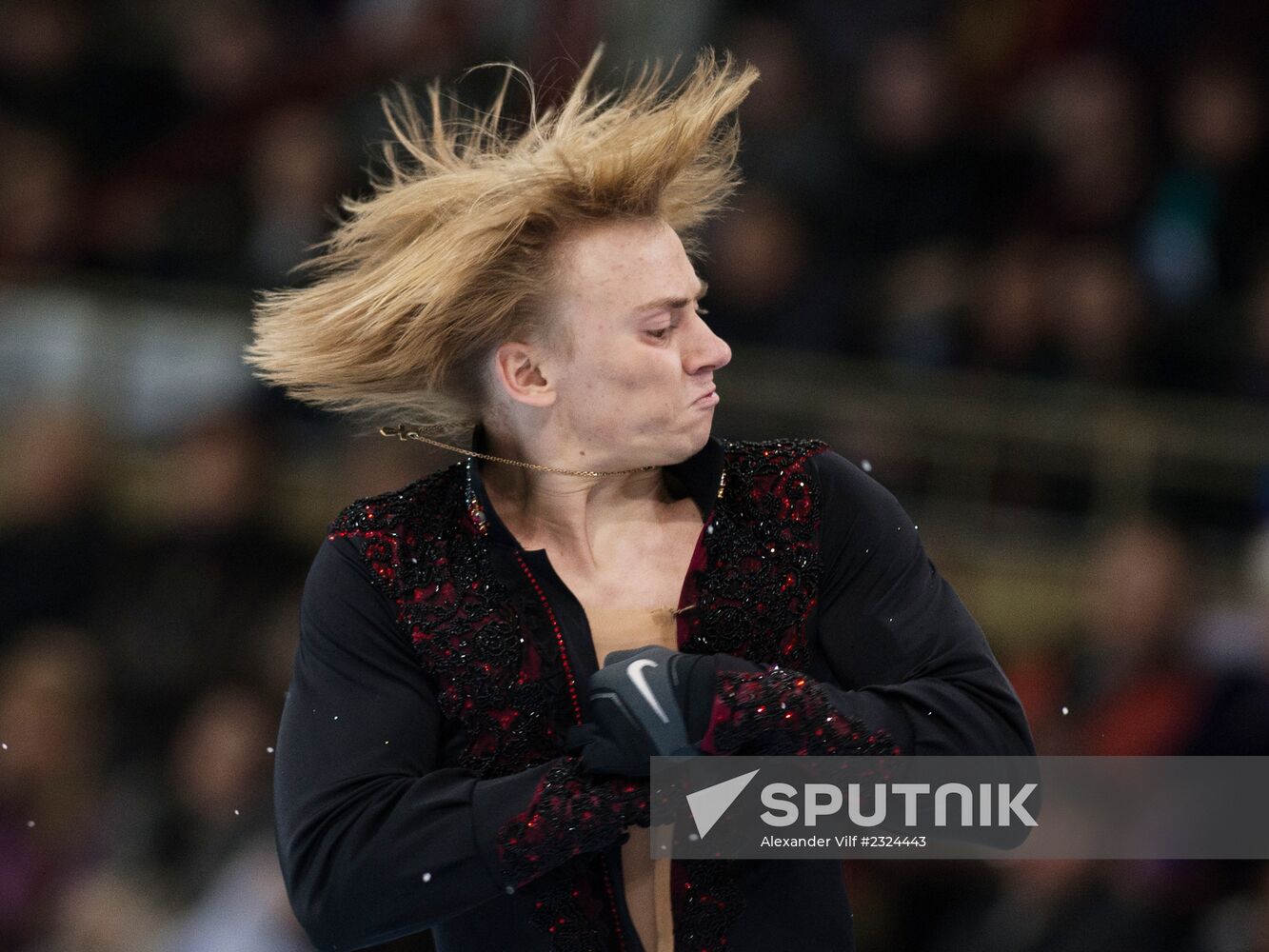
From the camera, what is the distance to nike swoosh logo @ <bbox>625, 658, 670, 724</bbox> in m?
1.39

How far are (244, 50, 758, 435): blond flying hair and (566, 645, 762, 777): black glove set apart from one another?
0.33 metres

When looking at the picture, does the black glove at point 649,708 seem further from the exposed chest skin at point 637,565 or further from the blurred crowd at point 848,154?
the blurred crowd at point 848,154

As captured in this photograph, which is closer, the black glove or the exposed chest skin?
the black glove

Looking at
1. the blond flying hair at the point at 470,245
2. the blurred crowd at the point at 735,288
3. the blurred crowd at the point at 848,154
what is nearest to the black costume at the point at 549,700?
the blond flying hair at the point at 470,245

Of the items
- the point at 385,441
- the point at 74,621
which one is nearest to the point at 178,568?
the point at 74,621

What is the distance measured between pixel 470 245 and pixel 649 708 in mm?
452

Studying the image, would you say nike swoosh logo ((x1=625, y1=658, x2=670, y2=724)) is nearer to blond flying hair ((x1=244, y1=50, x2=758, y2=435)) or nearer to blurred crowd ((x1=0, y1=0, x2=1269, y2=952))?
blond flying hair ((x1=244, y1=50, x2=758, y2=435))

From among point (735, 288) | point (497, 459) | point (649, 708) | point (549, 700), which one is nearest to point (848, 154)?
point (735, 288)

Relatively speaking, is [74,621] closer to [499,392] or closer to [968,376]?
[968,376]

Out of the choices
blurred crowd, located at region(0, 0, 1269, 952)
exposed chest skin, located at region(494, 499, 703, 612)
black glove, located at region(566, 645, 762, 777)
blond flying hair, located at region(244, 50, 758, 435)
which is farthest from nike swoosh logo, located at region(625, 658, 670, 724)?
blurred crowd, located at region(0, 0, 1269, 952)

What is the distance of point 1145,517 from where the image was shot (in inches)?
139

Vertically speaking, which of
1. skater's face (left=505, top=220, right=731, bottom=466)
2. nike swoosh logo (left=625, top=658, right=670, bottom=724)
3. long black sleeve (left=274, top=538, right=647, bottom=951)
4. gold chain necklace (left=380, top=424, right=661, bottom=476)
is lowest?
long black sleeve (left=274, top=538, right=647, bottom=951)

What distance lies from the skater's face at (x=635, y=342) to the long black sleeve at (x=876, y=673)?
18 centimetres

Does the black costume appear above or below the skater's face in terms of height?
below
